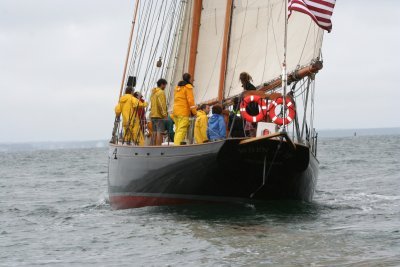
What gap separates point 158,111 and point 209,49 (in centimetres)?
308

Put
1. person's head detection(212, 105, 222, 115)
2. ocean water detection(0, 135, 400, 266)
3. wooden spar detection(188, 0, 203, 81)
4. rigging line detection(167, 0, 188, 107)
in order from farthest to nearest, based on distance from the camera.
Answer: rigging line detection(167, 0, 188, 107), wooden spar detection(188, 0, 203, 81), person's head detection(212, 105, 222, 115), ocean water detection(0, 135, 400, 266)

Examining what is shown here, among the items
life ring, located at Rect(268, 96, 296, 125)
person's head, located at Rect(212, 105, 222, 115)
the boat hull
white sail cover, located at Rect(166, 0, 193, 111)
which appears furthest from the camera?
white sail cover, located at Rect(166, 0, 193, 111)

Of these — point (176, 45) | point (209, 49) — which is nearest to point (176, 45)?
point (176, 45)

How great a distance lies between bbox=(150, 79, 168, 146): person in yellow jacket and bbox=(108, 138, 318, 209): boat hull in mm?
817

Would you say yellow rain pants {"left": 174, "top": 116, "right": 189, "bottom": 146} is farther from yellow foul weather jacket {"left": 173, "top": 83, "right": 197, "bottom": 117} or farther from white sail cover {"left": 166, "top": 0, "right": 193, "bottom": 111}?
white sail cover {"left": 166, "top": 0, "right": 193, "bottom": 111}

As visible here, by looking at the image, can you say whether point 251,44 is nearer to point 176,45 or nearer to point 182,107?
point 182,107

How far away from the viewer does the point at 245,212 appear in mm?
17672

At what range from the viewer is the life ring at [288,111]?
16.6m

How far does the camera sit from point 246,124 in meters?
17.8

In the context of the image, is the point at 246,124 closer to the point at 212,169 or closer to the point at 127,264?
the point at 212,169

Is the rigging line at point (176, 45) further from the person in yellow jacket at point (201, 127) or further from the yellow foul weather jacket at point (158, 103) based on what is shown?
the person in yellow jacket at point (201, 127)

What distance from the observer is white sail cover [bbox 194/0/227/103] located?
22156 mm

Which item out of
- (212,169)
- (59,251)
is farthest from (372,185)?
(59,251)

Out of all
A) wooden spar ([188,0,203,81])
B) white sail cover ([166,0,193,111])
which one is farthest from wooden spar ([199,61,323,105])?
white sail cover ([166,0,193,111])
